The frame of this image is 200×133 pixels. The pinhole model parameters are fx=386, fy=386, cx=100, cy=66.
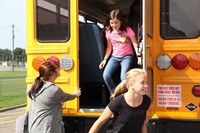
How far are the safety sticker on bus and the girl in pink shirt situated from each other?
0.52 metres

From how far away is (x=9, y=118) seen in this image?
11.6 metres

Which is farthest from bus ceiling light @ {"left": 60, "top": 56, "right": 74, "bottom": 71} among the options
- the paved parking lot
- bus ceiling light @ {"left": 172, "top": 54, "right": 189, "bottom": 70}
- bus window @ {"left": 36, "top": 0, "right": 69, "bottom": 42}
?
the paved parking lot

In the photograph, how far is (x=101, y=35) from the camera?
202 inches

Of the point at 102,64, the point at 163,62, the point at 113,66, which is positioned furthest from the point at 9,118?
the point at 163,62

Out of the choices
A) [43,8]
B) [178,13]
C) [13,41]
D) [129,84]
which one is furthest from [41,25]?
[13,41]

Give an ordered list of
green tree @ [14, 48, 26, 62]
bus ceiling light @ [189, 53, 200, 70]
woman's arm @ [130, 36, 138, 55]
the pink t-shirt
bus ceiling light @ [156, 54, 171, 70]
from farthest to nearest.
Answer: green tree @ [14, 48, 26, 62] < the pink t-shirt < woman's arm @ [130, 36, 138, 55] < bus ceiling light @ [156, 54, 171, 70] < bus ceiling light @ [189, 53, 200, 70]

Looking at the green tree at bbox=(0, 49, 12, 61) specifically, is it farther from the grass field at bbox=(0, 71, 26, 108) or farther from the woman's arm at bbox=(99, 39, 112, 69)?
the woman's arm at bbox=(99, 39, 112, 69)

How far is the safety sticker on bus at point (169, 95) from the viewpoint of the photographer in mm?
4465

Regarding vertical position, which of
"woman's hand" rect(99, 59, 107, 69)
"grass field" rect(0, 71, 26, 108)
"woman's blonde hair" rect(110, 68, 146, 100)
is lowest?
"grass field" rect(0, 71, 26, 108)

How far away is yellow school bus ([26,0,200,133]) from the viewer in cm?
443

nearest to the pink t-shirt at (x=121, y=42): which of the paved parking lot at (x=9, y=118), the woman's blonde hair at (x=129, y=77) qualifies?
the woman's blonde hair at (x=129, y=77)

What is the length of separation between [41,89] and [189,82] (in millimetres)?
1692

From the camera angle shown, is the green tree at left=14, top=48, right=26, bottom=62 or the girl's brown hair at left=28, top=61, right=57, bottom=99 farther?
the green tree at left=14, top=48, right=26, bottom=62

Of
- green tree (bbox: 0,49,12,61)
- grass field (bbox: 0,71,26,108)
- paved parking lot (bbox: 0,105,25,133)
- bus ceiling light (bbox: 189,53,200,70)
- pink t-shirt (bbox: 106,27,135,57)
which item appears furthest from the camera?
green tree (bbox: 0,49,12,61)
